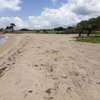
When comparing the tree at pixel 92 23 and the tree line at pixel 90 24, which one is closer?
the tree line at pixel 90 24

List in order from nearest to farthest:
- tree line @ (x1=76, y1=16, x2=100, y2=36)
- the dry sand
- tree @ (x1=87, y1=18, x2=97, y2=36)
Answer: the dry sand
tree line @ (x1=76, y1=16, x2=100, y2=36)
tree @ (x1=87, y1=18, x2=97, y2=36)

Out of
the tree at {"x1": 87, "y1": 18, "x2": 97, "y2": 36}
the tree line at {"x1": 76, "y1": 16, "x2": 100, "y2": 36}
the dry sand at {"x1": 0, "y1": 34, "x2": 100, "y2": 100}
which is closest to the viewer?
the dry sand at {"x1": 0, "y1": 34, "x2": 100, "y2": 100}

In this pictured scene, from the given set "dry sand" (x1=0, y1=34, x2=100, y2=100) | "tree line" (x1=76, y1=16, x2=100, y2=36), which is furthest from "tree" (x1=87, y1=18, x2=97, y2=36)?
"dry sand" (x1=0, y1=34, x2=100, y2=100)

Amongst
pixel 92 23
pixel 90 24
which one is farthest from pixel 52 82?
pixel 90 24

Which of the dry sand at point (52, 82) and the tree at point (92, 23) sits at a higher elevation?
the dry sand at point (52, 82)

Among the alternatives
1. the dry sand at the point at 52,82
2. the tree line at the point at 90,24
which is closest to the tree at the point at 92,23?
the tree line at the point at 90,24

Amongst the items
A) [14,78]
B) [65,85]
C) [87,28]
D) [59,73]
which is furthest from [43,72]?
[87,28]

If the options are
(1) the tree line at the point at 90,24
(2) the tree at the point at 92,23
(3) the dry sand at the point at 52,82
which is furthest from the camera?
(2) the tree at the point at 92,23

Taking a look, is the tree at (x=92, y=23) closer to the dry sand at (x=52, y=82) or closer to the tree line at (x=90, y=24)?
the tree line at (x=90, y=24)

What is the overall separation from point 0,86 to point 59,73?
2.71m

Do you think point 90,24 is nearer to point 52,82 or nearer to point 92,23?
point 92,23

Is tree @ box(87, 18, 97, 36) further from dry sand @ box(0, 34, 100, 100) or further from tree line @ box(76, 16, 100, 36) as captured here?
dry sand @ box(0, 34, 100, 100)

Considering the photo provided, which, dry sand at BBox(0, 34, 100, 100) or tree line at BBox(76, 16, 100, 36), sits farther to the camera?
tree line at BBox(76, 16, 100, 36)

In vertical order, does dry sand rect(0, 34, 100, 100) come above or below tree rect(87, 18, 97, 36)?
above
